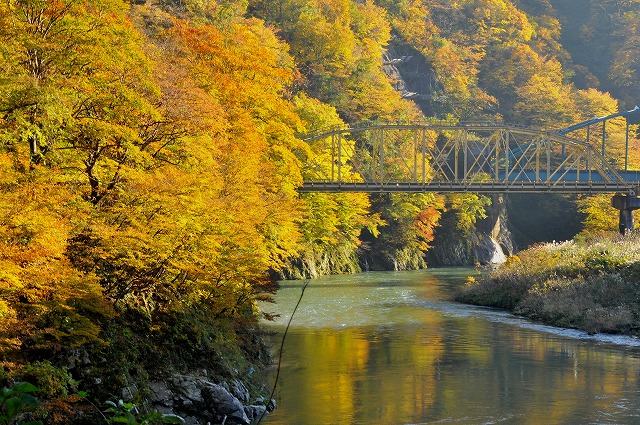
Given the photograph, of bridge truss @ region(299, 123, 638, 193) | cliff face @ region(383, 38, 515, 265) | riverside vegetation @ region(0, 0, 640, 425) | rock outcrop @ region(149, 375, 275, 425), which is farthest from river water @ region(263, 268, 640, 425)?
cliff face @ region(383, 38, 515, 265)

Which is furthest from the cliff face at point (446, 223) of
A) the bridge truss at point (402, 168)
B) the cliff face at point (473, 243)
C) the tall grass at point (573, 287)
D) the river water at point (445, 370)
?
the river water at point (445, 370)

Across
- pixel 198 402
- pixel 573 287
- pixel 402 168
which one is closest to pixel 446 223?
pixel 402 168

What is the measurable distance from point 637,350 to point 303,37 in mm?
54132

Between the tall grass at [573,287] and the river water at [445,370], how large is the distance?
4.12ft

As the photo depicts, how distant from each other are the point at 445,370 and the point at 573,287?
44.9 ft

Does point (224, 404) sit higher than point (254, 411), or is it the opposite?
point (224, 404)

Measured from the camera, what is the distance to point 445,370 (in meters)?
22.9

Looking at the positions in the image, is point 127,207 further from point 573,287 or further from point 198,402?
point 573,287

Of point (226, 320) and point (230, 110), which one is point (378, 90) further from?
point (226, 320)

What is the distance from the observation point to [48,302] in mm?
14891

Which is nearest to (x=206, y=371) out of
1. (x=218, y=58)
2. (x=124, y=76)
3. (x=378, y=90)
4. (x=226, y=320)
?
(x=226, y=320)

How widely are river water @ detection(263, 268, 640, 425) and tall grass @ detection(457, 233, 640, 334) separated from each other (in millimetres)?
1255

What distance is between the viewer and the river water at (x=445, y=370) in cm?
1814

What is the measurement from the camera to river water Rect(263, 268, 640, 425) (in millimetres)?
18141
